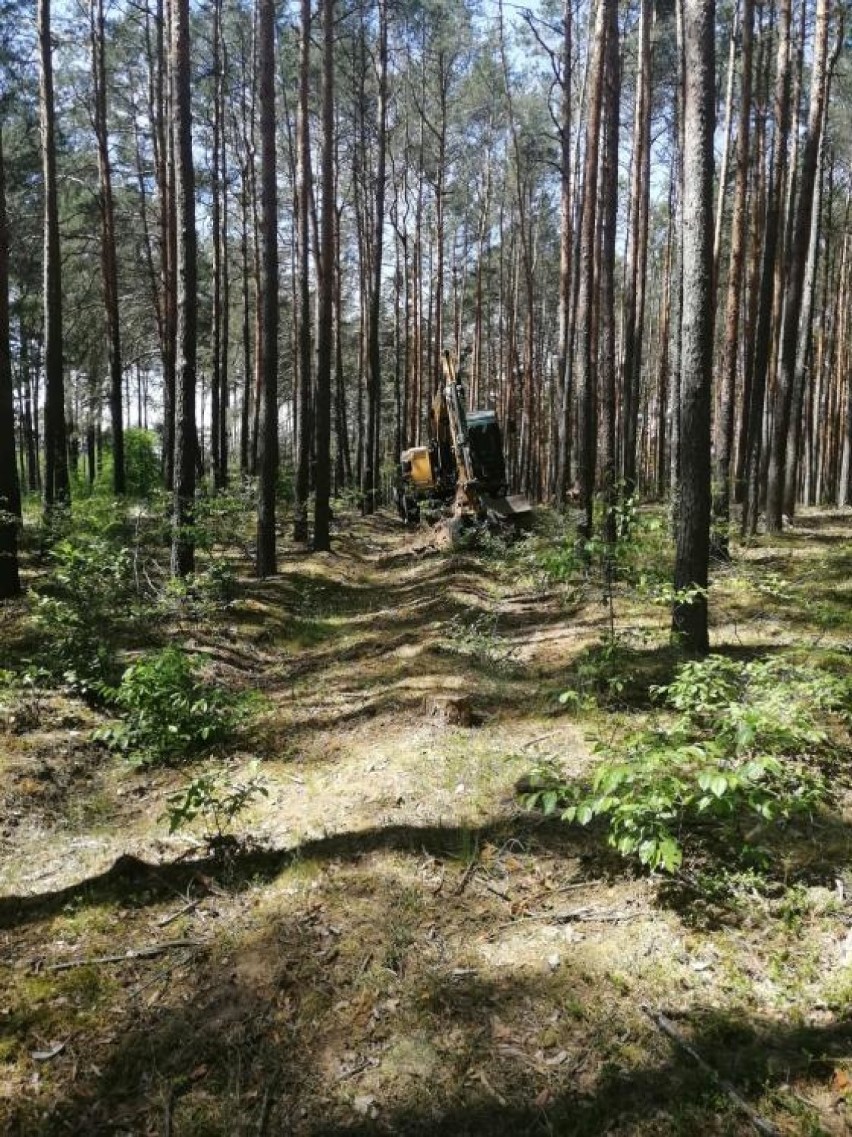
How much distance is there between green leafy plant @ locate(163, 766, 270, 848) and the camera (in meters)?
4.11

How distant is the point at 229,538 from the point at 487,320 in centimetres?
2814

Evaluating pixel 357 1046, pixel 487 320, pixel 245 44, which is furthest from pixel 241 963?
pixel 487 320

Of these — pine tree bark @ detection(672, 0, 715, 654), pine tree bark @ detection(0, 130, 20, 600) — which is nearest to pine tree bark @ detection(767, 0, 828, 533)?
pine tree bark @ detection(672, 0, 715, 654)

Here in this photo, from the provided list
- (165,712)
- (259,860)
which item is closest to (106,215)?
(165,712)

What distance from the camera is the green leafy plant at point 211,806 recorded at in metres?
4.11

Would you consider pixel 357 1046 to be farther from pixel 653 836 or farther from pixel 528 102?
pixel 528 102

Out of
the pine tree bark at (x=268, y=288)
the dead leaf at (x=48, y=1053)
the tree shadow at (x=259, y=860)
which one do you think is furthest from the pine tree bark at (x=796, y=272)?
the dead leaf at (x=48, y=1053)

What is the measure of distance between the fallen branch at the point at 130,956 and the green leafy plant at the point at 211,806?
0.55 m

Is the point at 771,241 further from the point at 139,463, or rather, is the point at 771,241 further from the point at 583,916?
the point at 139,463

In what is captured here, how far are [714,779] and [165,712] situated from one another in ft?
13.6

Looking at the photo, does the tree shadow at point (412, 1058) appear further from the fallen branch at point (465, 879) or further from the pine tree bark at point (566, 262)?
the pine tree bark at point (566, 262)

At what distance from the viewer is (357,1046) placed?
3.05 metres

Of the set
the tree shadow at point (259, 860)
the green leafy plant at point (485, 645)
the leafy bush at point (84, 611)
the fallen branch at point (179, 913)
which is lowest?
the fallen branch at point (179, 913)

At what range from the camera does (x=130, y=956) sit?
3.66m
